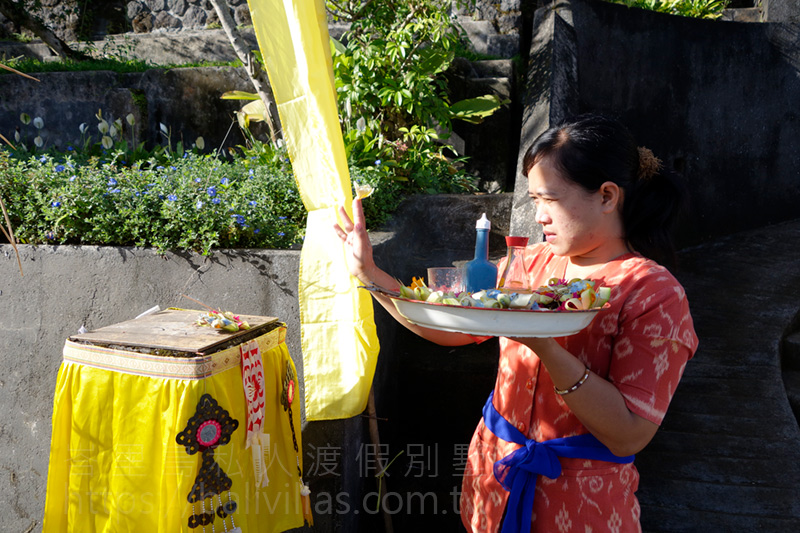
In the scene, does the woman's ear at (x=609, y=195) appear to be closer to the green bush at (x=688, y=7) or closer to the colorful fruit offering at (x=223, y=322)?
the colorful fruit offering at (x=223, y=322)

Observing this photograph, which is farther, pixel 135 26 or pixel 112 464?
pixel 135 26

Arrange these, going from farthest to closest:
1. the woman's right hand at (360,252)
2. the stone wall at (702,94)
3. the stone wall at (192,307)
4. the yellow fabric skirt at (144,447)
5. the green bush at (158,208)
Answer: the stone wall at (702,94) < the green bush at (158,208) < the stone wall at (192,307) < the yellow fabric skirt at (144,447) < the woman's right hand at (360,252)

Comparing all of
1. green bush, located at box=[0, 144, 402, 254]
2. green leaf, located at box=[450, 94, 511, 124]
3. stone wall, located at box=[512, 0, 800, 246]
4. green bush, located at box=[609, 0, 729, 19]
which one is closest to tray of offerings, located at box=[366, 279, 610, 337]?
green bush, located at box=[0, 144, 402, 254]

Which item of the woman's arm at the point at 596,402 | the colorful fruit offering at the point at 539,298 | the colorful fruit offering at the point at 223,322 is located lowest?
the colorful fruit offering at the point at 223,322

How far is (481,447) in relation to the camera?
196 centimetres

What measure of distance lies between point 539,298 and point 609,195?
418 mm

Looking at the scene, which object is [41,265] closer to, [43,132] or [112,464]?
[112,464]

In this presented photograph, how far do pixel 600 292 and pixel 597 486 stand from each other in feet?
1.86

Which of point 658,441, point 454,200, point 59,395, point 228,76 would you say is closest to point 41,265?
point 59,395

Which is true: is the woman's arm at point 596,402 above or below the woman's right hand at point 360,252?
below

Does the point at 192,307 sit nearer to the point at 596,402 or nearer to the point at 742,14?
the point at 596,402

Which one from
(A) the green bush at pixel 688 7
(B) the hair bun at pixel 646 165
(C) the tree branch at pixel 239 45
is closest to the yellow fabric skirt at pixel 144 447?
(B) the hair bun at pixel 646 165

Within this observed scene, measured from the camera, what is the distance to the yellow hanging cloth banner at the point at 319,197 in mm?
2420

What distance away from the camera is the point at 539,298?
1.45 metres
